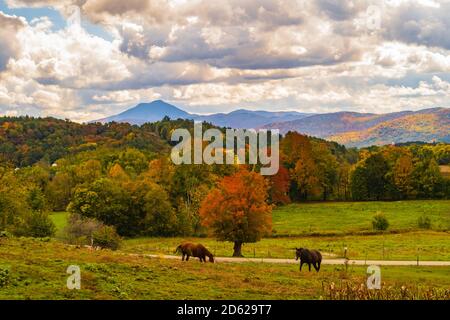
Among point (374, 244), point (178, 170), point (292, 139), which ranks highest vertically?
point (292, 139)

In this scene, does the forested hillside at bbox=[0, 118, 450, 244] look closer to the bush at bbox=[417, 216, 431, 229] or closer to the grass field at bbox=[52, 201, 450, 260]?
the grass field at bbox=[52, 201, 450, 260]

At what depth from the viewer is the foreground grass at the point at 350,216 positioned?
84488 millimetres

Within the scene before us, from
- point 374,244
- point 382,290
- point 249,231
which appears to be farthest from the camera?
point 374,244

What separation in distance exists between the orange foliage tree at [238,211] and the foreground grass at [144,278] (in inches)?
567

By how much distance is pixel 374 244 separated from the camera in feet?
218

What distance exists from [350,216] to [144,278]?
251 feet

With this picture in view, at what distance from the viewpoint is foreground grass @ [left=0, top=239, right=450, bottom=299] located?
2316 centimetres

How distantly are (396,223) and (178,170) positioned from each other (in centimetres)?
3863

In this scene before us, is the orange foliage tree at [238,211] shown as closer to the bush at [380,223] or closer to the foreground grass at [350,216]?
the foreground grass at [350,216]

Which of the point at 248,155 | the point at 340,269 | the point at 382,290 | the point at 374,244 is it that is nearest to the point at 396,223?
the point at 374,244

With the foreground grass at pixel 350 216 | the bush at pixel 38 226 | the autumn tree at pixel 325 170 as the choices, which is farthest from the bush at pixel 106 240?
the autumn tree at pixel 325 170

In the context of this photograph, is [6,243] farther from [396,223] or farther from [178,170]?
[396,223]
